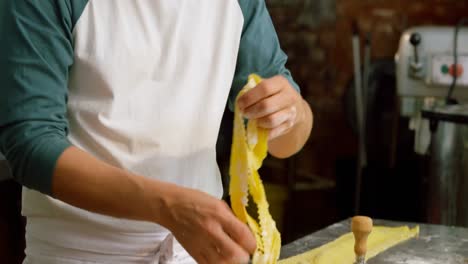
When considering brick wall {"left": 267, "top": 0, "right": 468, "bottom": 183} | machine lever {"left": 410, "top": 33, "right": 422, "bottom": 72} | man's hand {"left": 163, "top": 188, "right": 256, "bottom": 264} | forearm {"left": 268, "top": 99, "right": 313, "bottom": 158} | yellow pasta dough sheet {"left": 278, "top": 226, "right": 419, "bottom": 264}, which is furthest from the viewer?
brick wall {"left": 267, "top": 0, "right": 468, "bottom": 183}

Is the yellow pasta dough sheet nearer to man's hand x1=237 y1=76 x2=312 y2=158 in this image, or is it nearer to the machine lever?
man's hand x1=237 y1=76 x2=312 y2=158

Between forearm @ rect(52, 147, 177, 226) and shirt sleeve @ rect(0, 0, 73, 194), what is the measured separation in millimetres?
17

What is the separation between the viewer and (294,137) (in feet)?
4.16

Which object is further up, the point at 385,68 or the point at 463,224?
the point at 385,68

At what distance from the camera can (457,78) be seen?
2650 mm

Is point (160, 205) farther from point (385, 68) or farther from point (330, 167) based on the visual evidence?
point (330, 167)

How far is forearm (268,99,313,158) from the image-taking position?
124 centimetres

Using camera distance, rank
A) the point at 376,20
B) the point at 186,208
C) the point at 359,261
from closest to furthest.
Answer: the point at 186,208, the point at 359,261, the point at 376,20

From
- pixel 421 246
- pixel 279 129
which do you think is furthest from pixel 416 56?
pixel 279 129

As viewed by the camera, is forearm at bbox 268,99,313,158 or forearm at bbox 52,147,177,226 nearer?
forearm at bbox 52,147,177,226

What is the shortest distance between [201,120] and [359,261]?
17.0 inches

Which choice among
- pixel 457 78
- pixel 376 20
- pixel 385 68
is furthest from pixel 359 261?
pixel 376 20

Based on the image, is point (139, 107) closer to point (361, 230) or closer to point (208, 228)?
point (208, 228)

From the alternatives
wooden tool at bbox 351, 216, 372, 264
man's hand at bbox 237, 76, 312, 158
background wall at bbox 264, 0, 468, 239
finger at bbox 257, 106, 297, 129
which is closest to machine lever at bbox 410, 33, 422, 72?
background wall at bbox 264, 0, 468, 239
